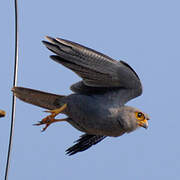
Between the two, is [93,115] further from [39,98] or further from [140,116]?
[39,98]

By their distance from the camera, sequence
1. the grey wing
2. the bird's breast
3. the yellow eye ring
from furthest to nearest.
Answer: the yellow eye ring < the bird's breast < the grey wing

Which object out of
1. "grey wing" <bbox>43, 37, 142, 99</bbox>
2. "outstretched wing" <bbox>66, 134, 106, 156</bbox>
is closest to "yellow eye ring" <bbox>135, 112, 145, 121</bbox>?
"grey wing" <bbox>43, 37, 142, 99</bbox>

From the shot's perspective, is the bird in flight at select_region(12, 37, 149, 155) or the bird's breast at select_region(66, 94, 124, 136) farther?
the bird's breast at select_region(66, 94, 124, 136)

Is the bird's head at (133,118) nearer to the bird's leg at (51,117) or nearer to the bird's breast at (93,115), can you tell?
the bird's breast at (93,115)

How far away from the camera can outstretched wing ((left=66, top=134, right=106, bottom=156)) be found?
7676 millimetres

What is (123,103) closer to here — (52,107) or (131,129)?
(131,129)

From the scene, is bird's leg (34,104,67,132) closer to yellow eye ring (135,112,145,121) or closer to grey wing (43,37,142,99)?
grey wing (43,37,142,99)

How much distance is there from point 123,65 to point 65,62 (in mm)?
752

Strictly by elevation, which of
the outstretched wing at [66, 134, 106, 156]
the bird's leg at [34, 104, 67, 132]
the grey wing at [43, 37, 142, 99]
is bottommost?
the outstretched wing at [66, 134, 106, 156]

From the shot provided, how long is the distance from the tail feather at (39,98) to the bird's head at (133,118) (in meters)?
0.95

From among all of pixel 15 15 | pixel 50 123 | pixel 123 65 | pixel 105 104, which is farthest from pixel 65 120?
pixel 15 15

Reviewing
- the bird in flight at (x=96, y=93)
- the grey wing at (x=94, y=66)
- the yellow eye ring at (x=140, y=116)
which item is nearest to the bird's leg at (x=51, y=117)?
the bird in flight at (x=96, y=93)

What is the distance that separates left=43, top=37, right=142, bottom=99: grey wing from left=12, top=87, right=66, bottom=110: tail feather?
1.79 ft

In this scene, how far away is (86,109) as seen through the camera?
7.04 m
